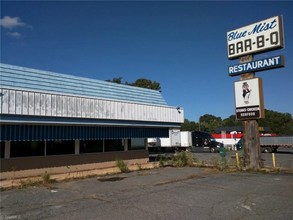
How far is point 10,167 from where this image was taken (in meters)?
17.6

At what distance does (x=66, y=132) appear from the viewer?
62.9 feet

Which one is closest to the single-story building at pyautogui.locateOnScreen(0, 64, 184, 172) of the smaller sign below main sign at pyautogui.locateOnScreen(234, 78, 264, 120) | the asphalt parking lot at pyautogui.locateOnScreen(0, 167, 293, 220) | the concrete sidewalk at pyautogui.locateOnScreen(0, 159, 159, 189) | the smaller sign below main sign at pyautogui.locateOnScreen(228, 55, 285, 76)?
the concrete sidewalk at pyautogui.locateOnScreen(0, 159, 159, 189)

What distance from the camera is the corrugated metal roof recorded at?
719 inches

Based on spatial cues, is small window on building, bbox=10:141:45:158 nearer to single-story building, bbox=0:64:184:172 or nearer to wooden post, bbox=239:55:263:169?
single-story building, bbox=0:64:184:172

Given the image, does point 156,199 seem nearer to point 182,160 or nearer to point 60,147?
point 60,147

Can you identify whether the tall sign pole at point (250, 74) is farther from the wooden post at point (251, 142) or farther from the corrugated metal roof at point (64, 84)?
the corrugated metal roof at point (64, 84)

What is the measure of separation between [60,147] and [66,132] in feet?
5.10

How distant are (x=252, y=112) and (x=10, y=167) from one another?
47.7 feet

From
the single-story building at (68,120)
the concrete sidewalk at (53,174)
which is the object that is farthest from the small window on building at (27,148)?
the concrete sidewalk at (53,174)

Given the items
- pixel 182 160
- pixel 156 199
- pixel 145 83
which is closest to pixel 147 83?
pixel 145 83

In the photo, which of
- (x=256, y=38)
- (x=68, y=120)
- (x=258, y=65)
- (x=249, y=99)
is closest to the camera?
(x=68, y=120)

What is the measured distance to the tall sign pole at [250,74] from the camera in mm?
20359

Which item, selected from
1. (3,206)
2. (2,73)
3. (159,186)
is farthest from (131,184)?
(2,73)

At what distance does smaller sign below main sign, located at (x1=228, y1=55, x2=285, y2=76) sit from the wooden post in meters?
0.33
